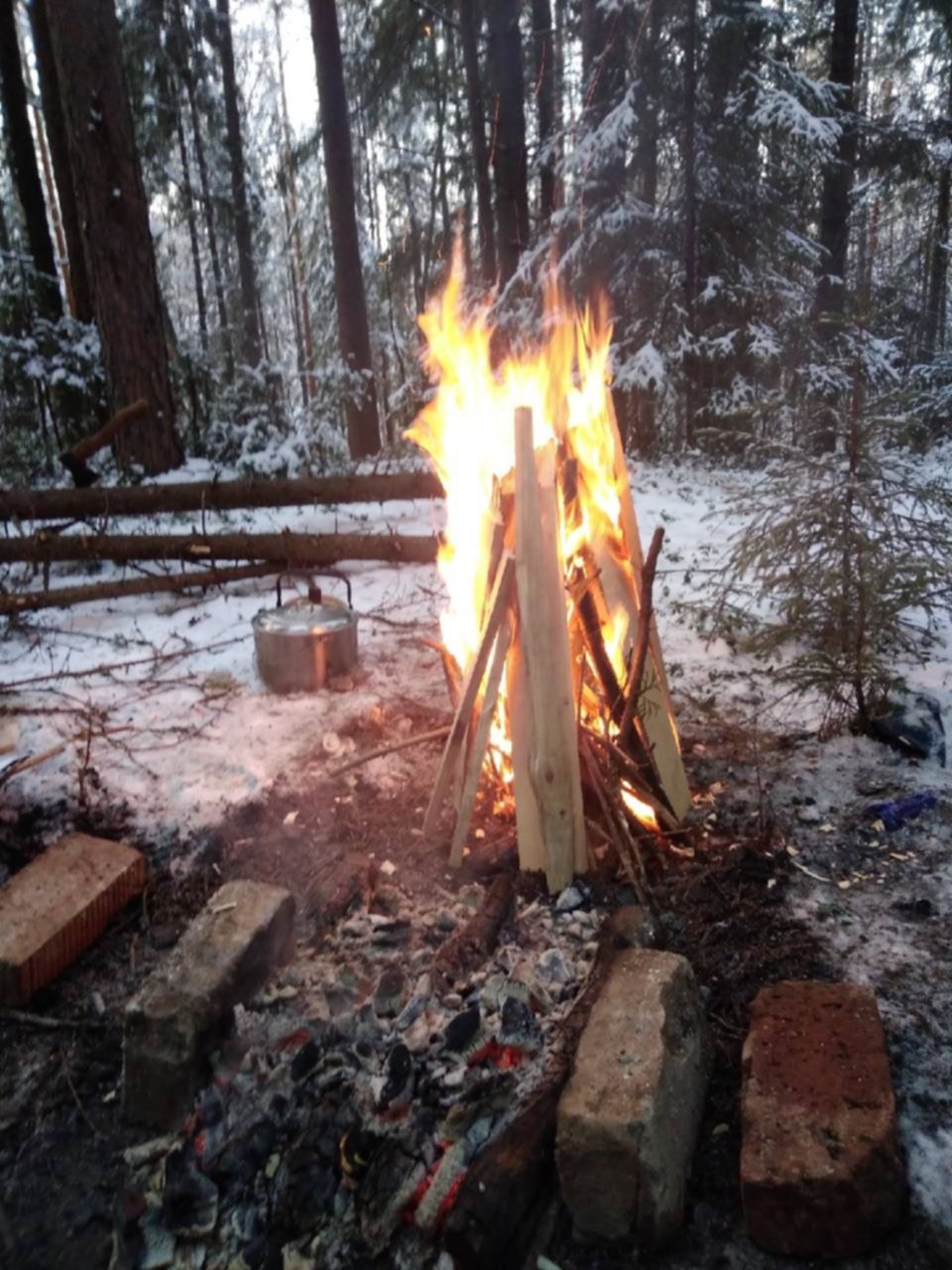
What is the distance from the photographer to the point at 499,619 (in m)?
3.38

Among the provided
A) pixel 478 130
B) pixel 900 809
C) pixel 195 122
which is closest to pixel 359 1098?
pixel 900 809

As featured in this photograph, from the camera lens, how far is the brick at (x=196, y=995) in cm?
250

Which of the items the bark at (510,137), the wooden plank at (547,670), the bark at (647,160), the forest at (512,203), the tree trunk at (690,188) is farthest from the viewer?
the bark at (510,137)

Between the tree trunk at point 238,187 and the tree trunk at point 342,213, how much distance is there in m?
5.57

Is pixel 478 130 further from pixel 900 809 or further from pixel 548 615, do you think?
pixel 900 809

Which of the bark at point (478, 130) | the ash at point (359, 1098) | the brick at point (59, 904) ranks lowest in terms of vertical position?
the ash at point (359, 1098)

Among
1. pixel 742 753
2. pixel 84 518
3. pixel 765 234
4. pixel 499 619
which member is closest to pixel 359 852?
pixel 499 619

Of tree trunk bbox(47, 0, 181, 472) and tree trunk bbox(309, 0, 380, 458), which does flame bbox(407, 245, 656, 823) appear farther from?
tree trunk bbox(309, 0, 380, 458)

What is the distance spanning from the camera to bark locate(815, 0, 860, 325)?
12891 millimetres

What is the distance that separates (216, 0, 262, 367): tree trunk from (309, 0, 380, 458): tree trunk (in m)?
5.57

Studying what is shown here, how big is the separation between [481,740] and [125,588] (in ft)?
13.8

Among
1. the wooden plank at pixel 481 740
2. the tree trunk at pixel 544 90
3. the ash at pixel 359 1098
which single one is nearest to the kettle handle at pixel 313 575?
the wooden plank at pixel 481 740

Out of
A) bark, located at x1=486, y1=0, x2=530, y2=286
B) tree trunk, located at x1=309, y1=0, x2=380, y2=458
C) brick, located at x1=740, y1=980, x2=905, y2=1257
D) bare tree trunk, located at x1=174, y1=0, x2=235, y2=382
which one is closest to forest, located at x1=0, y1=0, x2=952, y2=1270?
brick, located at x1=740, y1=980, x2=905, y2=1257

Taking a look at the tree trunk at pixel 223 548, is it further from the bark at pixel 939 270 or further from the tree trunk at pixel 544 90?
the bark at pixel 939 270
